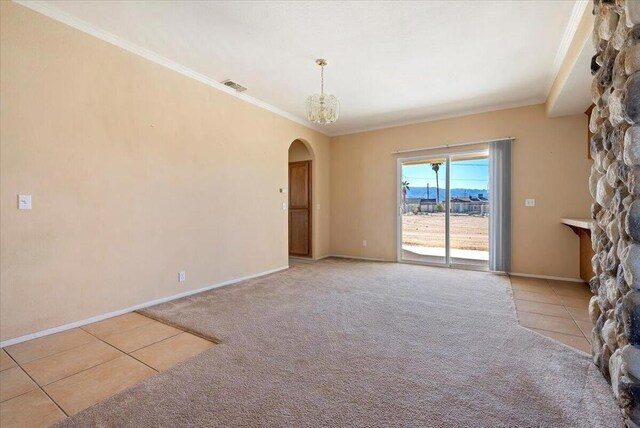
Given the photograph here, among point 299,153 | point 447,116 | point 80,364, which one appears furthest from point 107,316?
point 447,116

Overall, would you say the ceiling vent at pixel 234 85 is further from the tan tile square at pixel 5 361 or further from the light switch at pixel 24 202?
the tan tile square at pixel 5 361

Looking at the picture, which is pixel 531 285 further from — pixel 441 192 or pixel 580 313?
pixel 441 192

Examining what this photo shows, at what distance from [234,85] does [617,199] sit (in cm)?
401

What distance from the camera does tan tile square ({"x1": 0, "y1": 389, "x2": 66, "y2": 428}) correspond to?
145cm

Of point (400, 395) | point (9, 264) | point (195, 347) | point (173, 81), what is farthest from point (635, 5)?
point (9, 264)

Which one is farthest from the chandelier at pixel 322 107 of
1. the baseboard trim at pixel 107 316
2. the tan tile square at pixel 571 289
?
the tan tile square at pixel 571 289

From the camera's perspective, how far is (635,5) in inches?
52.4

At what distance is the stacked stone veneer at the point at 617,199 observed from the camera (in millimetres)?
1350

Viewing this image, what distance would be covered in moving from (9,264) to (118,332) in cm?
96

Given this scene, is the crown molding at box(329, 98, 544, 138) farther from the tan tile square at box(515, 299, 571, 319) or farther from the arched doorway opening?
the tan tile square at box(515, 299, 571, 319)

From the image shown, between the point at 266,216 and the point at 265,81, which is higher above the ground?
the point at 265,81

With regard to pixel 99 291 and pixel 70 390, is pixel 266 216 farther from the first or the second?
pixel 70 390

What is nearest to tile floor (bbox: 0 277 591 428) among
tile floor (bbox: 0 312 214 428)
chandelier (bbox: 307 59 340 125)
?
tile floor (bbox: 0 312 214 428)

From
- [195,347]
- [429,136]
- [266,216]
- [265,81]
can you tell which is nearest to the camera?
[195,347]
